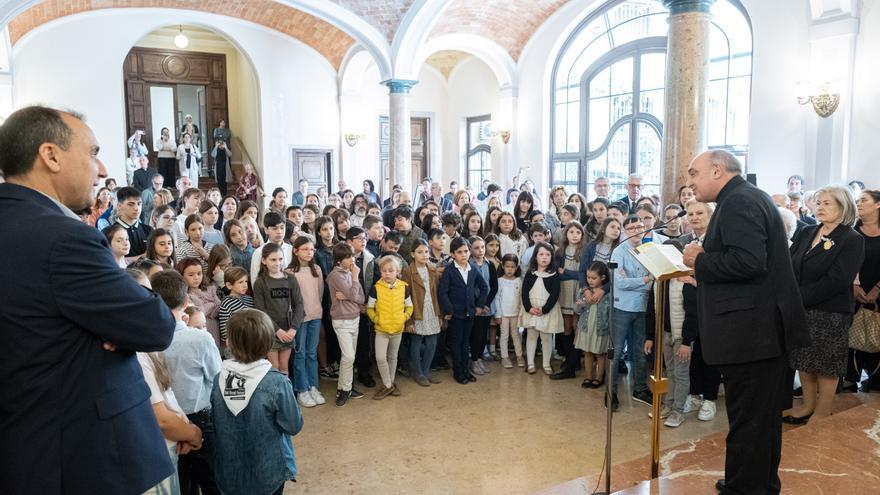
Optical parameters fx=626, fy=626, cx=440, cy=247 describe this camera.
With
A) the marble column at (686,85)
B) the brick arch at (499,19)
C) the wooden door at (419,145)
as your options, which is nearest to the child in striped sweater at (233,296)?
the marble column at (686,85)

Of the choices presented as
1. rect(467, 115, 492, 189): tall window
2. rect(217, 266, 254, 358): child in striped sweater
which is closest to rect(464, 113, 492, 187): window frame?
rect(467, 115, 492, 189): tall window

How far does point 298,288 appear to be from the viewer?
4.84 meters

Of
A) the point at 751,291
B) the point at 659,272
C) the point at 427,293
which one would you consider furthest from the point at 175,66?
the point at 751,291

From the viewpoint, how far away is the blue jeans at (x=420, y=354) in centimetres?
553

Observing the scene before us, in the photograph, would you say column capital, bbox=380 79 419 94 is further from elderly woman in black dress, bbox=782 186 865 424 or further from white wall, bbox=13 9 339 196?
elderly woman in black dress, bbox=782 186 865 424

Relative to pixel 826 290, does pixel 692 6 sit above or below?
above

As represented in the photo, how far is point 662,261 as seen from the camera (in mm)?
2889

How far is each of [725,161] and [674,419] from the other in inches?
97.8

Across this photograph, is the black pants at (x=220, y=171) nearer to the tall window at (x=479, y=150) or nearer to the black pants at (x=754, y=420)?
the tall window at (x=479, y=150)

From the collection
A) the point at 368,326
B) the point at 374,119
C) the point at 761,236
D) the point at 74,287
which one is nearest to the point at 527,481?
the point at 761,236

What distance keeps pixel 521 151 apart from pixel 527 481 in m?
11.2

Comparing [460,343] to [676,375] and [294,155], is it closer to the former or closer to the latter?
[676,375]

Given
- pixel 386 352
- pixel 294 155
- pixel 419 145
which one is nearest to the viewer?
pixel 386 352

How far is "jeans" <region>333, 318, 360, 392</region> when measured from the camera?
511cm
